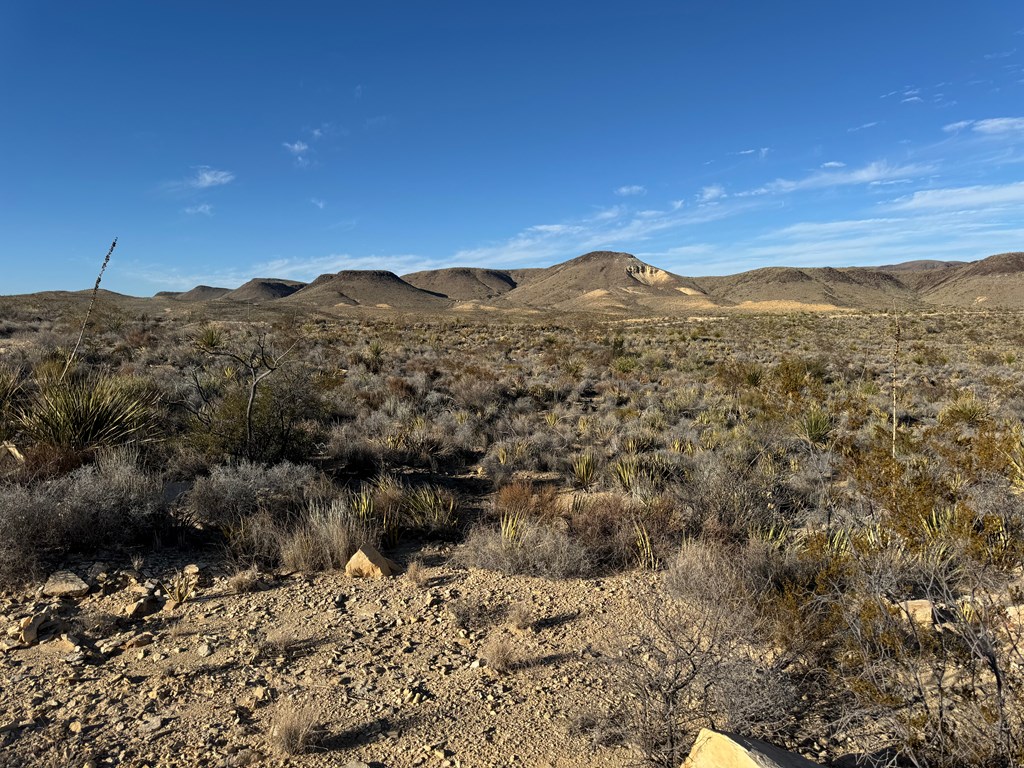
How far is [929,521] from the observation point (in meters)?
5.09

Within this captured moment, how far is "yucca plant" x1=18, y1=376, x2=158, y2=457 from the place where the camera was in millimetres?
6523

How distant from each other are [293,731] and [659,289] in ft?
443

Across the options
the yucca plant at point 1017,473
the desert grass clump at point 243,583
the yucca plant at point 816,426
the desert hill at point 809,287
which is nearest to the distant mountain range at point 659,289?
the desert hill at point 809,287

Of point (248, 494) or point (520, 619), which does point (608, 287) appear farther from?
point (520, 619)

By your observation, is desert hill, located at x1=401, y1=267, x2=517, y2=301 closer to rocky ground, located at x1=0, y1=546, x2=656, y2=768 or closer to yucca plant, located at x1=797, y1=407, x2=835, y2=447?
yucca plant, located at x1=797, y1=407, x2=835, y2=447

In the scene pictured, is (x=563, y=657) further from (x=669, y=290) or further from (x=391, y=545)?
(x=669, y=290)

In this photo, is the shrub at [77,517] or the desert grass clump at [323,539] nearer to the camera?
the shrub at [77,517]

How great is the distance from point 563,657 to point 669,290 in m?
130

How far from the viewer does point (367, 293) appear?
137750 mm

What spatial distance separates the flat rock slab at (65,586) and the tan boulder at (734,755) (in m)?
4.30

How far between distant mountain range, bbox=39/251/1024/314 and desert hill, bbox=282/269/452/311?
0.82 ft

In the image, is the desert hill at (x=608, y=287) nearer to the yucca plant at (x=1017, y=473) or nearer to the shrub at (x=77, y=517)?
the yucca plant at (x=1017, y=473)

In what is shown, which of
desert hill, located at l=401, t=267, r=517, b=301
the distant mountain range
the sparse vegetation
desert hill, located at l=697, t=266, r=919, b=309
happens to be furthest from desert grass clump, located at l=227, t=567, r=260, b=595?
desert hill, located at l=401, t=267, r=517, b=301

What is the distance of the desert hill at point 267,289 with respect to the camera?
15975 cm
